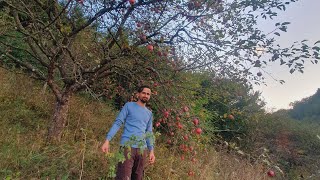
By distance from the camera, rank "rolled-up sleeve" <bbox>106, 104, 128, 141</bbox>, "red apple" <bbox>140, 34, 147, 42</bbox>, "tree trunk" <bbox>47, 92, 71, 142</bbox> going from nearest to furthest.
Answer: "rolled-up sleeve" <bbox>106, 104, 128, 141</bbox> < "red apple" <bbox>140, 34, 147, 42</bbox> < "tree trunk" <bbox>47, 92, 71, 142</bbox>

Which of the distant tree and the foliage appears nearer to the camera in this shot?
the distant tree

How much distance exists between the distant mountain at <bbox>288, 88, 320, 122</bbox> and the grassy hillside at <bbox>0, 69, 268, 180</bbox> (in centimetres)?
2578

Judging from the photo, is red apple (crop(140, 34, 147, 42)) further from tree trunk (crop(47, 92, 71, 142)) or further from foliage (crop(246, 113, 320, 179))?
foliage (crop(246, 113, 320, 179))

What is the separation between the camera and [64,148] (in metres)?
4.97

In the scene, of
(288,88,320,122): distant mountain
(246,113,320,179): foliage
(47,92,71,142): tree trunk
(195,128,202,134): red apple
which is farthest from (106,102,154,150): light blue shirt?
(288,88,320,122): distant mountain

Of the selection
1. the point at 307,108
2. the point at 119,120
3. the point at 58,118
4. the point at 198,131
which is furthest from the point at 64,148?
the point at 307,108

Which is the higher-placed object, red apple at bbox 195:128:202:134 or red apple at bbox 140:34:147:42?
red apple at bbox 140:34:147:42

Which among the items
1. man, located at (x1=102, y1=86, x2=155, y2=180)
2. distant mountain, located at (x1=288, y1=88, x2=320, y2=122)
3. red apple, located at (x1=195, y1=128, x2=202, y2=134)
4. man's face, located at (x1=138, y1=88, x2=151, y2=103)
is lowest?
man, located at (x1=102, y1=86, x2=155, y2=180)

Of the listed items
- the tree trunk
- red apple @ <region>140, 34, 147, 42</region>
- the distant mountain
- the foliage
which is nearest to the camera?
red apple @ <region>140, 34, 147, 42</region>

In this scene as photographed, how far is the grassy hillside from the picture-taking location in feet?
13.8

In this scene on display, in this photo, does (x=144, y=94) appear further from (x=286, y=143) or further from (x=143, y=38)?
(x=286, y=143)

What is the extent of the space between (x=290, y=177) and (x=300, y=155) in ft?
9.72

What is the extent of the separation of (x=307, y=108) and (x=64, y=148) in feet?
103

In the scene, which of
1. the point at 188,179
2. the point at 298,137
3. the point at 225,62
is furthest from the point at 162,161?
the point at 298,137
